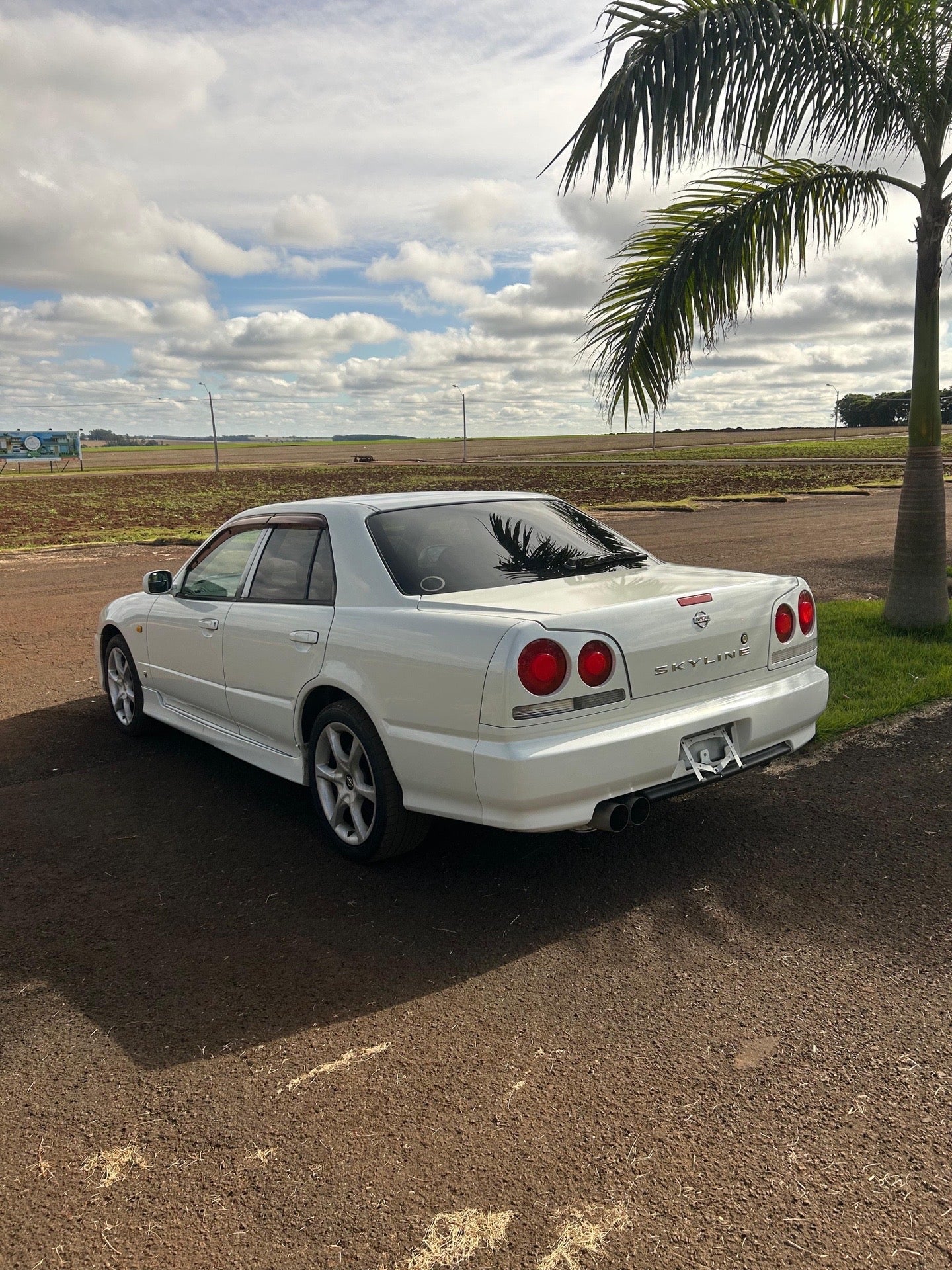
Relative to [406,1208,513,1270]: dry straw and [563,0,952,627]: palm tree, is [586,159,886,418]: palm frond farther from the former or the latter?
[406,1208,513,1270]: dry straw

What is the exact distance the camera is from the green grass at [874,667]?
6230 millimetres

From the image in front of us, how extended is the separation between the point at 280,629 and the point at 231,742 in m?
0.83

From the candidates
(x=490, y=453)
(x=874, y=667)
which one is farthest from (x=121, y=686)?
(x=490, y=453)

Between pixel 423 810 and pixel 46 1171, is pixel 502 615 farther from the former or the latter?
pixel 46 1171

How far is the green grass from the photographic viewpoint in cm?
623

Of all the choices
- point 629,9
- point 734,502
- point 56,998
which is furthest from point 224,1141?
point 734,502

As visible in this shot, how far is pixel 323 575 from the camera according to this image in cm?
452

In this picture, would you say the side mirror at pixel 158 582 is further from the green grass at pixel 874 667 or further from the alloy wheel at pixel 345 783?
the green grass at pixel 874 667

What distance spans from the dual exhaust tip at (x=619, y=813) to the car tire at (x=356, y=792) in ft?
2.62

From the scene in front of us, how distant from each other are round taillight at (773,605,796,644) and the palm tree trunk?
4.13 meters

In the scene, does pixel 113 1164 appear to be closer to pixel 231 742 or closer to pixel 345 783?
pixel 345 783

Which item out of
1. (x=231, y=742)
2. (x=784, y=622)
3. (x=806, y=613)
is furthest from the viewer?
(x=231, y=742)

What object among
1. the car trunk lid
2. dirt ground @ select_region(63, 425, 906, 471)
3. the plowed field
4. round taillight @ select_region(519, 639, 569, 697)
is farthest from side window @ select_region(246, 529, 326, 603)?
dirt ground @ select_region(63, 425, 906, 471)

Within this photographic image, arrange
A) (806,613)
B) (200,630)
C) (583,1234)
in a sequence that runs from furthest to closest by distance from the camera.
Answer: (200,630) → (806,613) → (583,1234)
